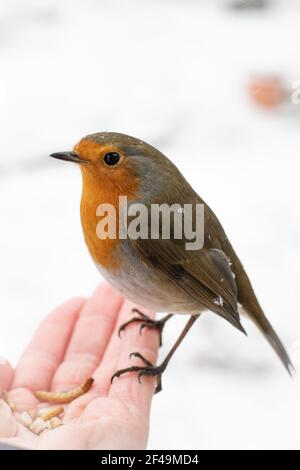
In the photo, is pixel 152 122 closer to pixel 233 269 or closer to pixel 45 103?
pixel 45 103

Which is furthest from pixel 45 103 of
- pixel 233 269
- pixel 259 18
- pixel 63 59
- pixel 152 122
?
pixel 233 269

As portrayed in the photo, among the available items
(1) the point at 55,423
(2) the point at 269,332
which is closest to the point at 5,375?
(1) the point at 55,423

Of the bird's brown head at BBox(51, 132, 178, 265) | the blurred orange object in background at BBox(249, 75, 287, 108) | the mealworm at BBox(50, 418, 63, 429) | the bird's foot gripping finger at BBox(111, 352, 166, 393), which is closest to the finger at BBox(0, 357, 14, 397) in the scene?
the mealworm at BBox(50, 418, 63, 429)

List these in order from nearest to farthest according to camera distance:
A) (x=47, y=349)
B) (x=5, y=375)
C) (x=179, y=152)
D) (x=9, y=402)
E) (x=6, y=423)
Result: (x=6, y=423) < (x=9, y=402) < (x=5, y=375) < (x=47, y=349) < (x=179, y=152)

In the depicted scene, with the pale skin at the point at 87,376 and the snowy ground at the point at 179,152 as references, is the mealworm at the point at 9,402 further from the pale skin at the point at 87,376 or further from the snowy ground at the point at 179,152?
the snowy ground at the point at 179,152

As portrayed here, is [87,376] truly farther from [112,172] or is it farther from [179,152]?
[179,152]

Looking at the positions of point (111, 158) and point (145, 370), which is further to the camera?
point (145, 370)
